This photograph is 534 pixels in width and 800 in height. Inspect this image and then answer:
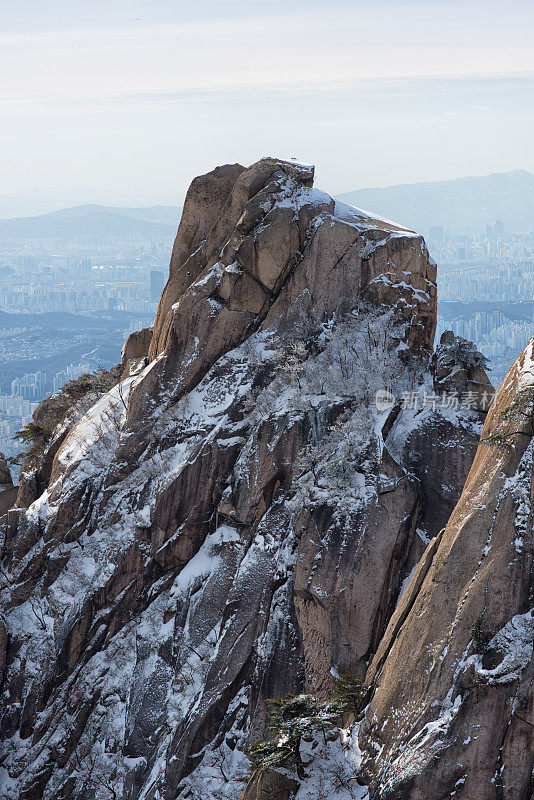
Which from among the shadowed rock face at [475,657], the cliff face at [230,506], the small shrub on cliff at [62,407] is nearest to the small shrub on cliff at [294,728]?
the shadowed rock face at [475,657]

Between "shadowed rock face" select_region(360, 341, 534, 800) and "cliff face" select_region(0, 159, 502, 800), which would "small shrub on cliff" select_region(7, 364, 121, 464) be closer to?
"cliff face" select_region(0, 159, 502, 800)

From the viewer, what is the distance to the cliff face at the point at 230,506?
34781 millimetres

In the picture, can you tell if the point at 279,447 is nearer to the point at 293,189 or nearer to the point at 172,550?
the point at 172,550

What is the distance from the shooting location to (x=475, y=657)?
20844mm

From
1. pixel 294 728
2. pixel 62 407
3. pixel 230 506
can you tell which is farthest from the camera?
pixel 62 407

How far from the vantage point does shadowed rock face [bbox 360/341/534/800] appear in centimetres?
2031

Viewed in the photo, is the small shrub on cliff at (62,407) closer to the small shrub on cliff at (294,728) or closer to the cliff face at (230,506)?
the cliff face at (230,506)

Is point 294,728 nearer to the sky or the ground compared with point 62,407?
nearer to the ground

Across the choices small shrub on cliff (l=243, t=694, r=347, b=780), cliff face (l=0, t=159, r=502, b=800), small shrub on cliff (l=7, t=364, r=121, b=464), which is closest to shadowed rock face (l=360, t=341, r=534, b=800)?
small shrub on cliff (l=243, t=694, r=347, b=780)

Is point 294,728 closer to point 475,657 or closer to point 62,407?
point 475,657

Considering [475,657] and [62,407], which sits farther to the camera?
[62,407]

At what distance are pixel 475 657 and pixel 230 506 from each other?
67.2 ft

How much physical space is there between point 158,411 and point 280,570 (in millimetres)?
13503

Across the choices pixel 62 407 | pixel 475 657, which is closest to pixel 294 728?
pixel 475 657
